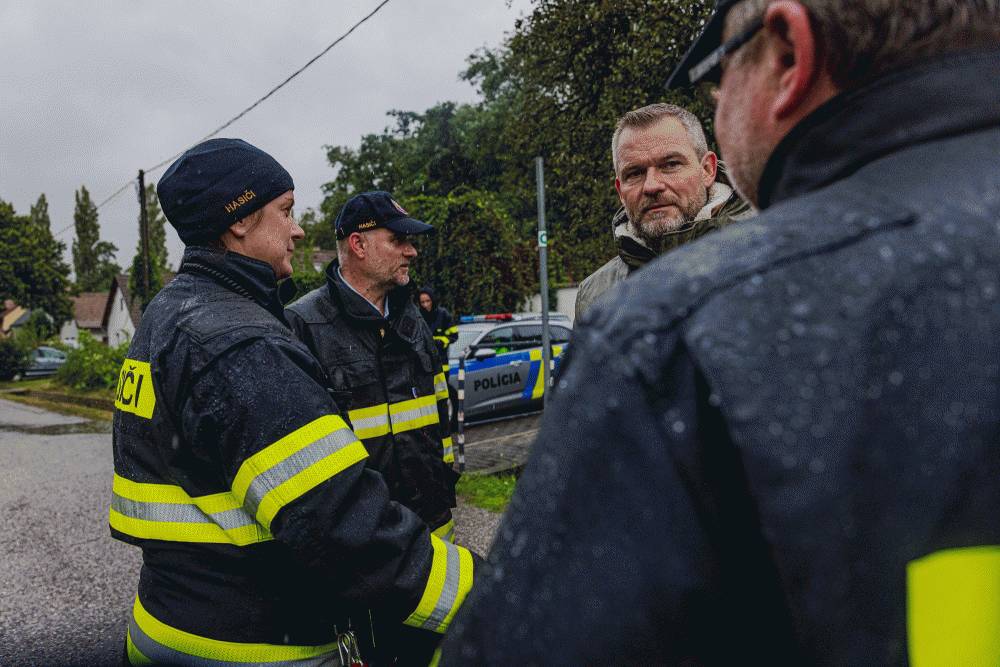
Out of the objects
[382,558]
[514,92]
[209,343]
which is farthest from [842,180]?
[514,92]

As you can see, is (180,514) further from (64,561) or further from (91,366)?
(91,366)

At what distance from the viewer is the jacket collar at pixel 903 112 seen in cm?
62

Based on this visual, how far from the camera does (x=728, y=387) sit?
0.52 m

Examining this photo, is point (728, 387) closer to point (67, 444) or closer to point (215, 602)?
point (215, 602)

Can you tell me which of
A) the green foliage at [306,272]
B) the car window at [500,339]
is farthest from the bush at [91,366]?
the car window at [500,339]

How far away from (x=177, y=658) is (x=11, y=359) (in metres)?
32.4

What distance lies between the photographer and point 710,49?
85 cm

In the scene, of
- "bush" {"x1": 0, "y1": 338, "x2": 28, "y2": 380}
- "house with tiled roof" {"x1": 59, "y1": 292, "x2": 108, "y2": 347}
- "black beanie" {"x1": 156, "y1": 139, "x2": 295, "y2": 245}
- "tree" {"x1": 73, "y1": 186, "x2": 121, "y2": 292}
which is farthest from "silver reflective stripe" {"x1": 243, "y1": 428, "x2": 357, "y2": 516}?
"tree" {"x1": 73, "y1": 186, "x2": 121, "y2": 292}

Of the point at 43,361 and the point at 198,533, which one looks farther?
the point at 43,361

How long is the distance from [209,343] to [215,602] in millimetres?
556

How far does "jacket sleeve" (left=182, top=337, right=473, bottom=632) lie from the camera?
1.38 metres

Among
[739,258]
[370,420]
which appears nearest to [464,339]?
[370,420]

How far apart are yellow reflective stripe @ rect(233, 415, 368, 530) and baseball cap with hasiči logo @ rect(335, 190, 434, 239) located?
1933 millimetres

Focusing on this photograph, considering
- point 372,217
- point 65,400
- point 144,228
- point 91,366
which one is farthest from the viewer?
point 91,366
